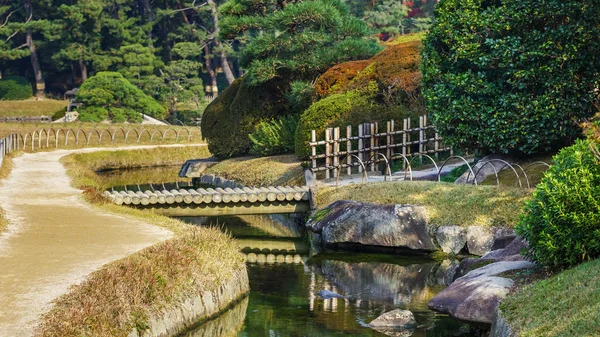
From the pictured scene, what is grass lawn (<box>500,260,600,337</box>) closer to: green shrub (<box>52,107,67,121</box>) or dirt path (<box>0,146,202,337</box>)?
dirt path (<box>0,146,202,337</box>)

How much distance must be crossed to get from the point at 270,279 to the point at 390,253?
328cm

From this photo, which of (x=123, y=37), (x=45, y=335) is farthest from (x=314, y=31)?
(x=123, y=37)

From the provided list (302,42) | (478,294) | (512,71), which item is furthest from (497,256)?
(302,42)

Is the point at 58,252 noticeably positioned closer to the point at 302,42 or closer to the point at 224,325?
the point at 224,325

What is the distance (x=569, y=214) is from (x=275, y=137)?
20.0 metres

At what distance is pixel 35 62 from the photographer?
66875 mm

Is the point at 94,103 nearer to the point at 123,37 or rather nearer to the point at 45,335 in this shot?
the point at 123,37

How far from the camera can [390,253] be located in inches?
717

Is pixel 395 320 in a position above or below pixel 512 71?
below

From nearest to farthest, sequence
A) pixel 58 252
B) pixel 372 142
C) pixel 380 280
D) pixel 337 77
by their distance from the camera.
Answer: pixel 58 252 < pixel 380 280 < pixel 372 142 < pixel 337 77

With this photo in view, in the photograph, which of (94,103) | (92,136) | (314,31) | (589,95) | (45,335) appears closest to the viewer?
(45,335)

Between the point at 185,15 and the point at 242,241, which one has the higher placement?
the point at 185,15

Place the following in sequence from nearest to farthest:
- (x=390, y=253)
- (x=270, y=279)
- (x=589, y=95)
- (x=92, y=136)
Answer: (x=270, y=279), (x=390, y=253), (x=589, y=95), (x=92, y=136)

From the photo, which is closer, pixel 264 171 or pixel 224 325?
pixel 224 325
